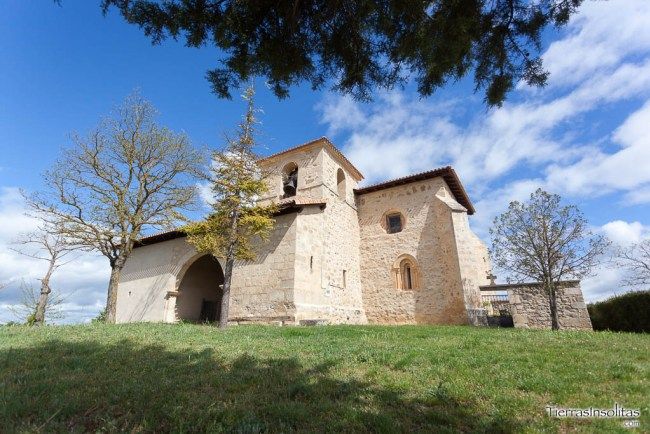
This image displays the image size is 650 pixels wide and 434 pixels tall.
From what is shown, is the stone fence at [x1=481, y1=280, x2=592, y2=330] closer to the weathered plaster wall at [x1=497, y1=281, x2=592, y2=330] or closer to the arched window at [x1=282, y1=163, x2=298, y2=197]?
the weathered plaster wall at [x1=497, y1=281, x2=592, y2=330]

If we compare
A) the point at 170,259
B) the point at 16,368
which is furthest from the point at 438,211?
the point at 16,368

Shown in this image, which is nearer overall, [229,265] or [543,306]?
[229,265]

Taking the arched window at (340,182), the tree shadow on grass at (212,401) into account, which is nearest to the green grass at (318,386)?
the tree shadow on grass at (212,401)

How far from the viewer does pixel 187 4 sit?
3.37 metres

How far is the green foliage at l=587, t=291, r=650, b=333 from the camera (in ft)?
40.4

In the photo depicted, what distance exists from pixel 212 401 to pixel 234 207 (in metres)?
9.38

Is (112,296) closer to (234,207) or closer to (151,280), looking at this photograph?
(151,280)

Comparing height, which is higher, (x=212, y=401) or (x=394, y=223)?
(x=394, y=223)

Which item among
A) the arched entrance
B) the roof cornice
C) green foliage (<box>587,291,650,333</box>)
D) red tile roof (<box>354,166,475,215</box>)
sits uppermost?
the roof cornice

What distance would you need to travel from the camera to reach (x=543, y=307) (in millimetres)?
13266

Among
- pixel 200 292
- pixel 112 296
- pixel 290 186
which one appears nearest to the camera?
pixel 112 296

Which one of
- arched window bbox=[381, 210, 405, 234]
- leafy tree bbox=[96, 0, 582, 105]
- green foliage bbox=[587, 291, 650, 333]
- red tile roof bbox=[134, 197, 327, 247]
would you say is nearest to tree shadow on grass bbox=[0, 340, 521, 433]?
leafy tree bbox=[96, 0, 582, 105]

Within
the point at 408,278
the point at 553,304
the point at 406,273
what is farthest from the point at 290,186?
the point at 553,304

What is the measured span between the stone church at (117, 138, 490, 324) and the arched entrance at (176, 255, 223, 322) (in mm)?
58
